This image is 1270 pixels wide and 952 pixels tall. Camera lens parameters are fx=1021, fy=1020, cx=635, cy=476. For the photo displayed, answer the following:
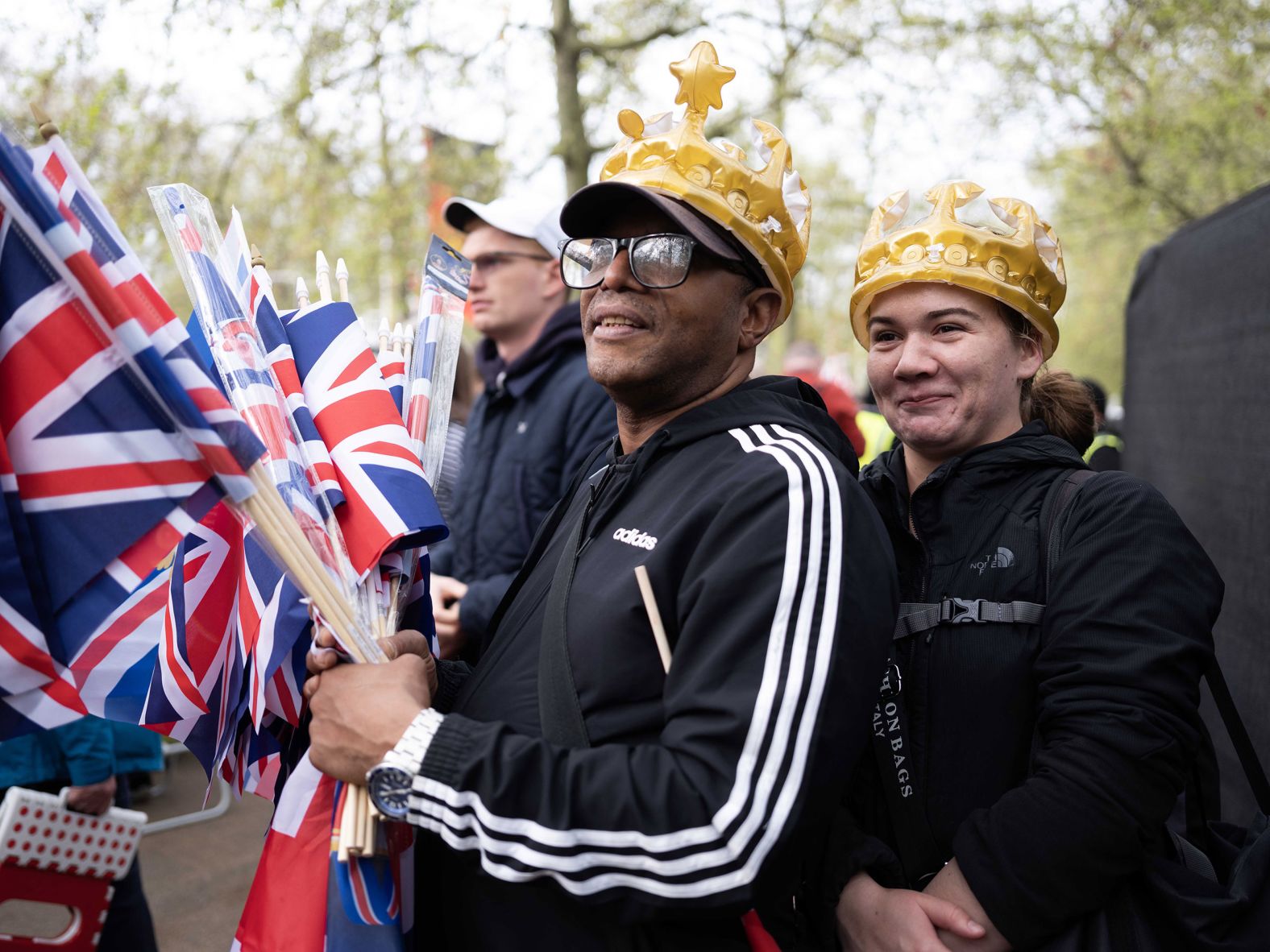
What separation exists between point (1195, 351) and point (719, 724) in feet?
11.6

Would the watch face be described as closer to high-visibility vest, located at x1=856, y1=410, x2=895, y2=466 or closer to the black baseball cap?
the black baseball cap

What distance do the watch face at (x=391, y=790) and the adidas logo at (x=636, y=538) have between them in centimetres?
49

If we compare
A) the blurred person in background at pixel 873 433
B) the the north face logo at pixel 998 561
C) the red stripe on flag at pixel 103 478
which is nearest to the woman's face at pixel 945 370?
the the north face logo at pixel 998 561

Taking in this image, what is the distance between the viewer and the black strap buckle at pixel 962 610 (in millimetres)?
1889

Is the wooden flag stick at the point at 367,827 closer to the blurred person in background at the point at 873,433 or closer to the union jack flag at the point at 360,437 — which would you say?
the union jack flag at the point at 360,437

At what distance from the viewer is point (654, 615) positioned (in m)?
1.51

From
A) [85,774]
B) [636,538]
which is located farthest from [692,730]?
[85,774]

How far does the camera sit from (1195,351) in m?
4.07

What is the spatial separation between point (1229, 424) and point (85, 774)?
3.81 m

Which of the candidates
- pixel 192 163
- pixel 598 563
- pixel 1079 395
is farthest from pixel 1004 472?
pixel 192 163

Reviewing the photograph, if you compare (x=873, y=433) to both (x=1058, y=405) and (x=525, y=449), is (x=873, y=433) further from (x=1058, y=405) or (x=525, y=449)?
(x=1058, y=405)

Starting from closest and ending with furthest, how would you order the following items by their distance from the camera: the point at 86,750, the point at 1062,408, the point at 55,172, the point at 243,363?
the point at 55,172 → the point at 243,363 → the point at 1062,408 → the point at 86,750

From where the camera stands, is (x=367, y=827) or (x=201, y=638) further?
(x=201, y=638)

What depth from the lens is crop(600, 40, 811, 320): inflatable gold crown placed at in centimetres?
179
